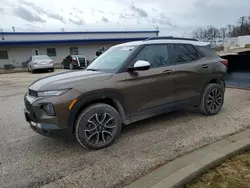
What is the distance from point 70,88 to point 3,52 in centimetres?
2694

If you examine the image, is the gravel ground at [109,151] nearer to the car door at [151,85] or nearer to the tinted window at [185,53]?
the car door at [151,85]

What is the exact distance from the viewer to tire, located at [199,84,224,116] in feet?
16.1

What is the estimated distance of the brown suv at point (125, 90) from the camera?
3346 mm

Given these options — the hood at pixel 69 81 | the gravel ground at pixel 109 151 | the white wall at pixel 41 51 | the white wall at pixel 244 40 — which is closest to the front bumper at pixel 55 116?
the hood at pixel 69 81

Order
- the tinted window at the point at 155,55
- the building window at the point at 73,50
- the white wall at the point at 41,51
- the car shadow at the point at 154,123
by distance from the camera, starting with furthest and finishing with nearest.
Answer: the building window at the point at 73,50 < the white wall at the point at 41,51 < the car shadow at the point at 154,123 < the tinted window at the point at 155,55

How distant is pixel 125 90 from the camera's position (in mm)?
3770

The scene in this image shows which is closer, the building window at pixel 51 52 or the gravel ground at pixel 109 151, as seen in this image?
the gravel ground at pixel 109 151

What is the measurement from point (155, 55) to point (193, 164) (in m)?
2.18

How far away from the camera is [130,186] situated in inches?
103

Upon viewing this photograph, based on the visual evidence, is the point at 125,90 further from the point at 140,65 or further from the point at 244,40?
the point at 244,40

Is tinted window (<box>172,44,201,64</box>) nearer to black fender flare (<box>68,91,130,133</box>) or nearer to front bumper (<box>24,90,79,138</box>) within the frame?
black fender flare (<box>68,91,130,133</box>)

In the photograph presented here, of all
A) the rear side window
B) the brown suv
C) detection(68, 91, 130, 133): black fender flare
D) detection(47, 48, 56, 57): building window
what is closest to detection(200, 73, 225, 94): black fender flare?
the brown suv

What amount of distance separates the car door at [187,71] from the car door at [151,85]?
0.17m

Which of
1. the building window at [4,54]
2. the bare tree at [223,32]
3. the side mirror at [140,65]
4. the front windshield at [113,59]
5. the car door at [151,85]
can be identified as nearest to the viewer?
the side mirror at [140,65]
